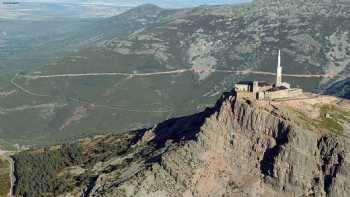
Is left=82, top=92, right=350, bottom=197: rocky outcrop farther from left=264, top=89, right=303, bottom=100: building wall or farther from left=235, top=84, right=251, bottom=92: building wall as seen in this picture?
left=264, top=89, right=303, bottom=100: building wall

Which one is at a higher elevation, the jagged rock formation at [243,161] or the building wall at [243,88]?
the building wall at [243,88]

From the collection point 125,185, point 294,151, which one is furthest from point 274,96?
point 125,185

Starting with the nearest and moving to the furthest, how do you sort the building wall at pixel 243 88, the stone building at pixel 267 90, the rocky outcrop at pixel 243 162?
the rocky outcrop at pixel 243 162 → the stone building at pixel 267 90 → the building wall at pixel 243 88

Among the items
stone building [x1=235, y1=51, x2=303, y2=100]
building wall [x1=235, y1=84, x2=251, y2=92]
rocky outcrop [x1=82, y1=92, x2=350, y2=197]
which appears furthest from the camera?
building wall [x1=235, y1=84, x2=251, y2=92]

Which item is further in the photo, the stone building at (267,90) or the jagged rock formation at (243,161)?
the stone building at (267,90)

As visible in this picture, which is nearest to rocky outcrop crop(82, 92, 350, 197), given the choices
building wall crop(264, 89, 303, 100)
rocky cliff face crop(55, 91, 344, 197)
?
rocky cliff face crop(55, 91, 344, 197)

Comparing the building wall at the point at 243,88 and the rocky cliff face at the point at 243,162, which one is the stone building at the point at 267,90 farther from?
the rocky cliff face at the point at 243,162

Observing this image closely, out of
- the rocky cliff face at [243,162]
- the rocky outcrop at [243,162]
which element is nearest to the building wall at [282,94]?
the rocky outcrop at [243,162]
